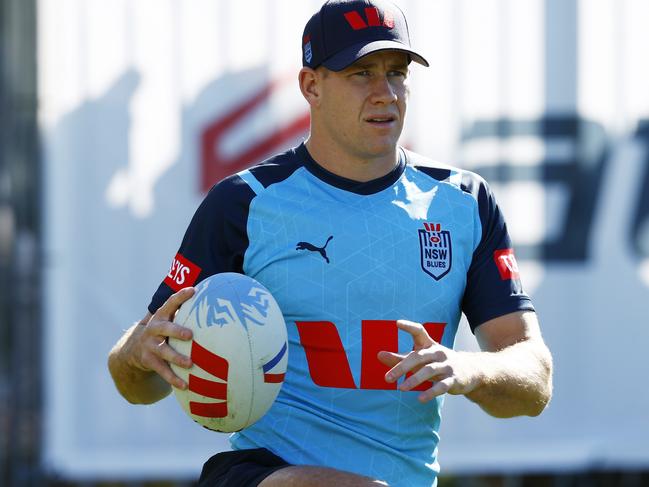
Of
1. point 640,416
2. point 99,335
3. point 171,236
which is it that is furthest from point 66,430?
point 640,416

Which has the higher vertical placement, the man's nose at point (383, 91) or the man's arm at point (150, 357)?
the man's nose at point (383, 91)

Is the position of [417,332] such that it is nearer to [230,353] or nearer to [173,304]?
[230,353]

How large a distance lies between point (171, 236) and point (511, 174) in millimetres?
1802

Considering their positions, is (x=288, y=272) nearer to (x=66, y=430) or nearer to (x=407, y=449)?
(x=407, y=449)

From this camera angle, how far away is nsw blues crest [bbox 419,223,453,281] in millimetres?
3412

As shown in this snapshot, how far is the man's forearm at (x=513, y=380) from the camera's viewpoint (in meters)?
3.13

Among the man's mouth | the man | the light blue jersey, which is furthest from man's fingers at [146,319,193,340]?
the man's mouth

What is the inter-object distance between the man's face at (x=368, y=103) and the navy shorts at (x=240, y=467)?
2.92 ft

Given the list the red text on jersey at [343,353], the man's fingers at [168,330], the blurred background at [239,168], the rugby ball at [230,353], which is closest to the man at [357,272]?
the red text on jersey at [343,353]

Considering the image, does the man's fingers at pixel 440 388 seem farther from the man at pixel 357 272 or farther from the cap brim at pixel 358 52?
the cap brim at pixel 358 52

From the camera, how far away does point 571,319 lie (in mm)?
6348

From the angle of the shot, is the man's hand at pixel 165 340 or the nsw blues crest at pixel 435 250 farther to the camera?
the nsw blues crest at pixel 435 250

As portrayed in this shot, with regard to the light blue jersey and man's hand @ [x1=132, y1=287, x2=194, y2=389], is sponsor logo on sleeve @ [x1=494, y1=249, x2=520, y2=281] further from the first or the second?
man's hand @ [x1=132, y1=287, x2=194, y2=389]

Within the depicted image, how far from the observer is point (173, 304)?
309cm
